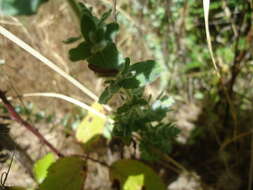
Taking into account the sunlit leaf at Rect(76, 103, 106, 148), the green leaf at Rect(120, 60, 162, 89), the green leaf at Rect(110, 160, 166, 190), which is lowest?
the green leaf at Rect(110, 160, 166, 190)

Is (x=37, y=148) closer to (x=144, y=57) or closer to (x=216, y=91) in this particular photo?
(x=144, y=57)

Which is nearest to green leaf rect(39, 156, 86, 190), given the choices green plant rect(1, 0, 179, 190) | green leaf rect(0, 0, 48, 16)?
green plant rect(1, 0, 179, 190)

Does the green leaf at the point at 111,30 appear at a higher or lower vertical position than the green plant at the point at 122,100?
higher

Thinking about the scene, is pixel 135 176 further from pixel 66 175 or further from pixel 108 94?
pixel 108 94

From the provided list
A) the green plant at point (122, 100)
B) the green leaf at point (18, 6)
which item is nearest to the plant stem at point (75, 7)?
the green plant at point (122, 100)

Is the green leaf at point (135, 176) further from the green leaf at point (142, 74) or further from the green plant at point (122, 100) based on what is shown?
the green leaf at point (142, 74)

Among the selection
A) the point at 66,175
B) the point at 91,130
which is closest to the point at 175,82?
the point at 91,130

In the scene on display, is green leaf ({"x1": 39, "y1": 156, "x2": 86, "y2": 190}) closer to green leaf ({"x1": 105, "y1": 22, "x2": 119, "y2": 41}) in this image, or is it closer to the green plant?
the green plant
